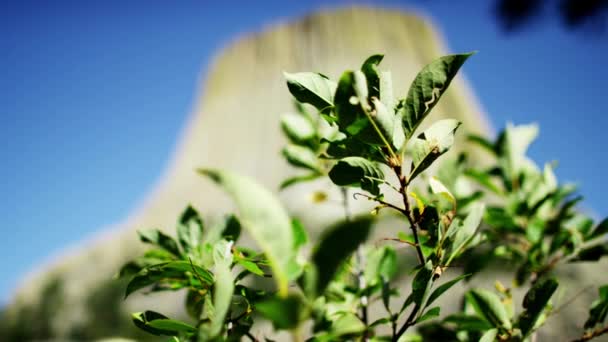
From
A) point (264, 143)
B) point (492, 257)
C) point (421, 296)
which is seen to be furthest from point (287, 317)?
point (264, 143)

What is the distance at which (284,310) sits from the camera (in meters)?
0.21

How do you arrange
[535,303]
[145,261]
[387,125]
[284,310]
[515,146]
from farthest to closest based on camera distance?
1. [515,146]
2. [145,261]
3. [535,303]
4. [387,125]
5. [284,310]

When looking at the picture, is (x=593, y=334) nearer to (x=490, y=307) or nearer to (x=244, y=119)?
(x=490, y=307)

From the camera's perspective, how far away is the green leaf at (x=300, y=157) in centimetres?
61

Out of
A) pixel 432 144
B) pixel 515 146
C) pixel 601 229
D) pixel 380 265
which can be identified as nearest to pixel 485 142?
pixel 515 146

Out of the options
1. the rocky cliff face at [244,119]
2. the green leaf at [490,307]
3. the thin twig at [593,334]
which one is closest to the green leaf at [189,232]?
the green leaf at [490,307]

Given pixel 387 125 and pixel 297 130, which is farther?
pixel 297 130

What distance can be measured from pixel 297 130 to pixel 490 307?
0.35 m

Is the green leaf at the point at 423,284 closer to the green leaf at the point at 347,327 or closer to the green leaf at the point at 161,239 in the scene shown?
the green leaf at the point at 347,327

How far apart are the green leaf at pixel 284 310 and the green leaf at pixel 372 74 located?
0.19m

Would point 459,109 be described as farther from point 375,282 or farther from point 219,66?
point 375,282

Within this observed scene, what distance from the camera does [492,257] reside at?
677mm

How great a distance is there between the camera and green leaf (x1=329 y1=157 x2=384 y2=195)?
0.35m

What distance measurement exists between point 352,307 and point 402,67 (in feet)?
23.0
